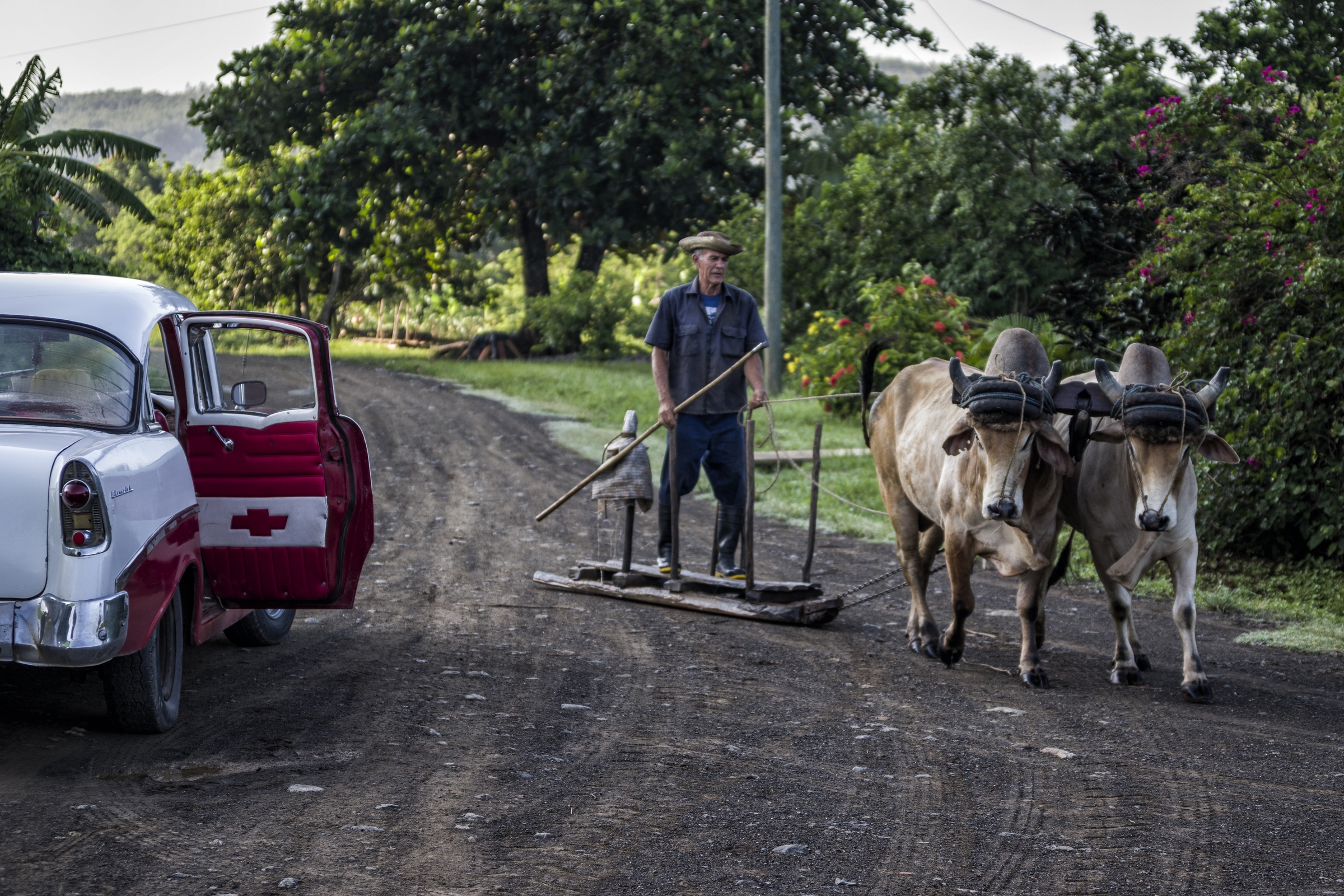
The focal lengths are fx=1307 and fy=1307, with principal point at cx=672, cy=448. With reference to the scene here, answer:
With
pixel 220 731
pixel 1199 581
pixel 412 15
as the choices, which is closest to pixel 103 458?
pixel 220 731

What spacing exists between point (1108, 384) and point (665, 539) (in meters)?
3.60

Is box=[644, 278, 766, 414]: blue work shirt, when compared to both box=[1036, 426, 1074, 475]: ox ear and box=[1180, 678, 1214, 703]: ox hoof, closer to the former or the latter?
box=[1036, 426, 1074, 475]: ox ear

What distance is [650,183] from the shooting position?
2970 cm

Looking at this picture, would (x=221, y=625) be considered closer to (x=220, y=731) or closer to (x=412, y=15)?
(x=220, y=731)

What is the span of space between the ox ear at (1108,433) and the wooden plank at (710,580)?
2283 millimetres

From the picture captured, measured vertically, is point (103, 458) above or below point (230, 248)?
below

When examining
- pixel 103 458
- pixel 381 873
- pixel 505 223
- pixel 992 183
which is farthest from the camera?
pixel 505 223

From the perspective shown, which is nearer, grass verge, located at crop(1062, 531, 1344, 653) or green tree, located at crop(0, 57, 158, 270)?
grass verge, located at crop(1062, 531, 1344, 653)

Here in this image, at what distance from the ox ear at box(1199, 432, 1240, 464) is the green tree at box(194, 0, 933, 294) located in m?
22.5

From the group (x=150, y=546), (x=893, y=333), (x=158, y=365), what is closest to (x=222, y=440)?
(x=158, y=365)

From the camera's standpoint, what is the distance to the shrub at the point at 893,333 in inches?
763

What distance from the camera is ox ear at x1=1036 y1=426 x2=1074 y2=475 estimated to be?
6781 millimetres

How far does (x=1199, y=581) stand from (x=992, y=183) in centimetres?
1431

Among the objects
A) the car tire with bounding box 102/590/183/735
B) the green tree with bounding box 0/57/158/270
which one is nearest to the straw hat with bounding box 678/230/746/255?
the car tire with bounding box 102/590/183/735
